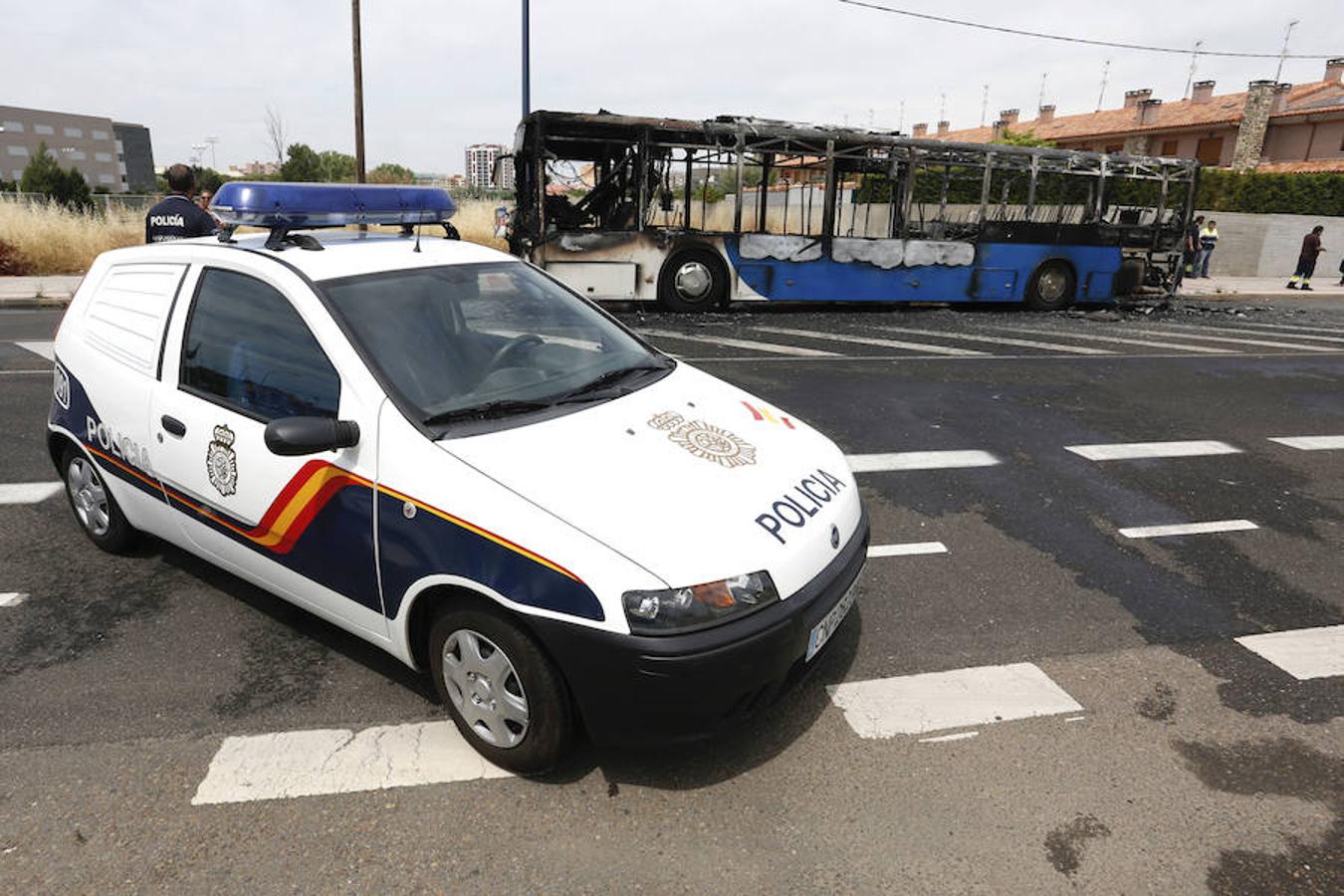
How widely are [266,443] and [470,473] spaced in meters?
0.67

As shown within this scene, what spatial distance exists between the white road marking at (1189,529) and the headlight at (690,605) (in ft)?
10.8

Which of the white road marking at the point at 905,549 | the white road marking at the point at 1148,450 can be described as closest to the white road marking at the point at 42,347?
the white road marking at the point at 905,549

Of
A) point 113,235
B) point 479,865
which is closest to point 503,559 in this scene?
point 479,865

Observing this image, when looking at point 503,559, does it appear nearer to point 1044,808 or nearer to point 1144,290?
point 1044,808

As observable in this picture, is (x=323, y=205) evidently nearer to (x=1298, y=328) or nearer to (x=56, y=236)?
(x=1298, y=328)

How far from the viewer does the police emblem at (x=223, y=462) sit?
3107 mm

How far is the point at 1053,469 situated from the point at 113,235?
20926 mm

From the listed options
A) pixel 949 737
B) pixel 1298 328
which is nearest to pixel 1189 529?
pixel 949 737

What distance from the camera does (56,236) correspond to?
18.3m

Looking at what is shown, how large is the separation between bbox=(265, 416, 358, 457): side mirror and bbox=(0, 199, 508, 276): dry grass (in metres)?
18.3

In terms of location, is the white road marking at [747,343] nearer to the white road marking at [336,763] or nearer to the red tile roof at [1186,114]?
the white road marking at [336,763]

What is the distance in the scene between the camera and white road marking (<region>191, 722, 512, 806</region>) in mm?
2629

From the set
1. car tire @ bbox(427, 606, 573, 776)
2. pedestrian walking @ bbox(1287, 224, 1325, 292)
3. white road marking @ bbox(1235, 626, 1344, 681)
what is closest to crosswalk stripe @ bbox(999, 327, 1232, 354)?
white road marking @ bbox(1235, 626, 1344, 681)

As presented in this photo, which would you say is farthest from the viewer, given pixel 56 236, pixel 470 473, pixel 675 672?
pixel 56 236
